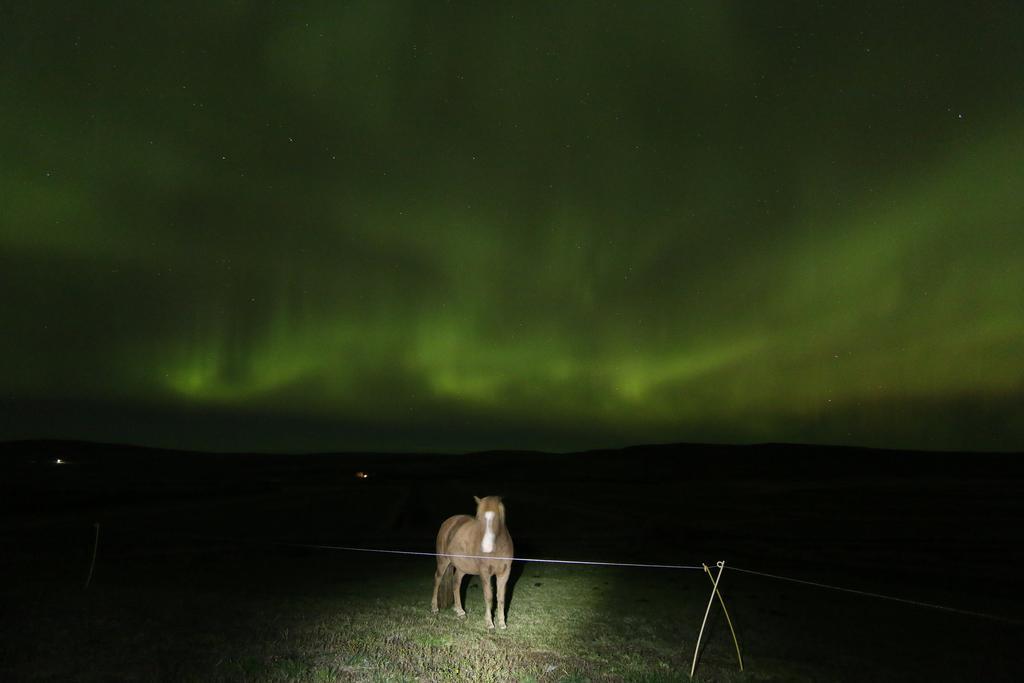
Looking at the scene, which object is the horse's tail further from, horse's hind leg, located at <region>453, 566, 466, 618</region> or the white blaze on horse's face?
the white blaze on horse's face

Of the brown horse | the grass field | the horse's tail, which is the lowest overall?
the grass field

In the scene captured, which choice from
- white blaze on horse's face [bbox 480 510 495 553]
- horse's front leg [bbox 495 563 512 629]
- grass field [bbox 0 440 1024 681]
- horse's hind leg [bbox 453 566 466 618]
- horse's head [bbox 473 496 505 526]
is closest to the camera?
grass field [bbox 0 440 1024 681]

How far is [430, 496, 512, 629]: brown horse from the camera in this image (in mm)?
10156

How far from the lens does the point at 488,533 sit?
32.9 ft

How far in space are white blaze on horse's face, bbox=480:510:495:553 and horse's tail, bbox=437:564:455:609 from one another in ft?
7.71

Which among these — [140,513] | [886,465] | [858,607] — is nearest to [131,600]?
[858,607]

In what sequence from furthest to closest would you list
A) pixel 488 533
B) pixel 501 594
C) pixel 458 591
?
pixel 458 591, pixel 501 594, pixel 488 533

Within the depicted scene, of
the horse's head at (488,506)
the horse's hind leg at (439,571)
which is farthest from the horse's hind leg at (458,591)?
the horse's head at (488,506)

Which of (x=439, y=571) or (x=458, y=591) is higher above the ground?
(x=439, y=571)

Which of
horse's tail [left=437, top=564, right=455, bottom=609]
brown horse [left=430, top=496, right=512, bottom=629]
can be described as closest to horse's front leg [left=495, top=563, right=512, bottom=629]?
brown horse [left=430, top=496, right=512, bottom=629]

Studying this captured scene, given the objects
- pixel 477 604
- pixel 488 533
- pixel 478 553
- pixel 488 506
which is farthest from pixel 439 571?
pixel 488 506

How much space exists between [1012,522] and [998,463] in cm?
8868

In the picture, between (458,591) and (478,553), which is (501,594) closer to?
(478,553)

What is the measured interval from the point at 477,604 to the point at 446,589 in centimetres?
116
